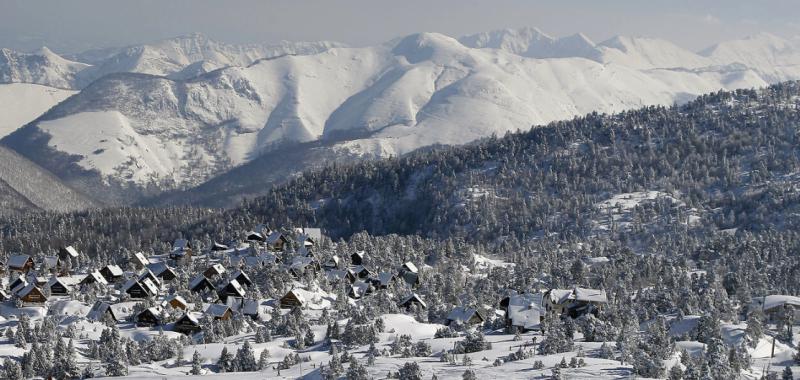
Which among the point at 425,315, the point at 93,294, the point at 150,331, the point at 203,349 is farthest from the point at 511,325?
the point at 93,294

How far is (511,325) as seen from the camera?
9462cm

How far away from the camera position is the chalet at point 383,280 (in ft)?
415

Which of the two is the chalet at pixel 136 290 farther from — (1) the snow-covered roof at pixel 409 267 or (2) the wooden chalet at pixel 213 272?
(1) the snow-covered roof at pixel 409 267

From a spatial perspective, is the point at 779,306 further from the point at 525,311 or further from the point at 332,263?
the point at 332,263

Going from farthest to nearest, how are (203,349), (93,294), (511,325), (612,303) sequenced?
(93,294) → (612,303) → (511,325) → (203,349)

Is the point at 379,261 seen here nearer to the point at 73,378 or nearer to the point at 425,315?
the point at 425,315

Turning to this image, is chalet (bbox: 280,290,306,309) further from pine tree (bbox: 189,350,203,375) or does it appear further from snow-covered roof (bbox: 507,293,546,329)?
pine tree (bbox: 189,350,203,375)

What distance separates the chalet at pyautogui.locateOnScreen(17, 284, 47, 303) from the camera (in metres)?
109

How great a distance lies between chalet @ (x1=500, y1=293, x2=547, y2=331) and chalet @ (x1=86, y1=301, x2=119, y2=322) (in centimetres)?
4014

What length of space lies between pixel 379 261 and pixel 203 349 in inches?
2302

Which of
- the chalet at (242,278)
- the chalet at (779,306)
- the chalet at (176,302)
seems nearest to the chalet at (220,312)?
the chalet at (176,302)

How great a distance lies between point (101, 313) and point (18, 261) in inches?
1800

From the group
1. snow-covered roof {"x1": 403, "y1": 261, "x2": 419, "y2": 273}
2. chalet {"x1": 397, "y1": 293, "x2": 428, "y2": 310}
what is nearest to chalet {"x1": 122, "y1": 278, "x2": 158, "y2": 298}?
chalet {"x1": 397, "y1": 293, "x2": 428, "y2": 310}

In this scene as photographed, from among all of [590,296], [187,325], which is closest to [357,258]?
[590,296]
